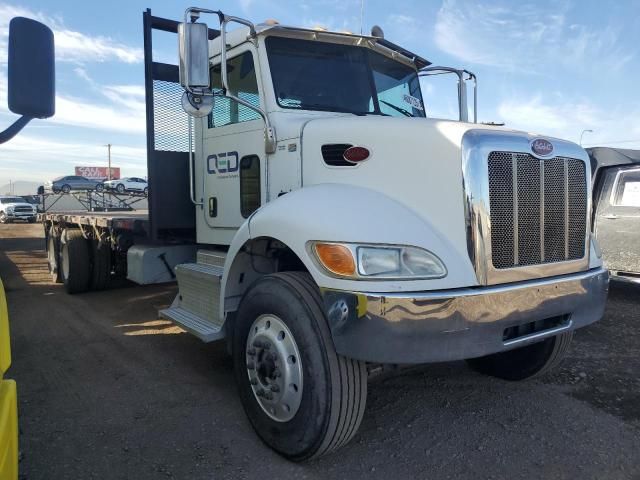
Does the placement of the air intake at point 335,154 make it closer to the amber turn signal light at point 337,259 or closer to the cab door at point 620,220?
the amber turn signal light at point 337,259

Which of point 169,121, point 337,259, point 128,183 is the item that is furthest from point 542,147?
point 128,183

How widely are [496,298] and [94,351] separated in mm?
3987

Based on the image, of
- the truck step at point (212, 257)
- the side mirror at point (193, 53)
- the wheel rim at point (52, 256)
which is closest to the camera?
the side mirror at point (193, 53)

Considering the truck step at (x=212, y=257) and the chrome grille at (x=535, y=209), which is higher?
the chrome grille at (x=535, y=209)

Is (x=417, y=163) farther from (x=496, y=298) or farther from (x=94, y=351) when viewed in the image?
A: (x=94, y=351)

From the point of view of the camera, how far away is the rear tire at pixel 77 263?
297 inches

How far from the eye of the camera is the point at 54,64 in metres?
2.12

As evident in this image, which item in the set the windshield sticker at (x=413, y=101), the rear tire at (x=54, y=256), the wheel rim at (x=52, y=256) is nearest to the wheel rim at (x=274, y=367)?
the windshield sticker at (x=413, y=101)

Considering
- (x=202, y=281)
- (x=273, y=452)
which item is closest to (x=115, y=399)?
(x=202, y=281)

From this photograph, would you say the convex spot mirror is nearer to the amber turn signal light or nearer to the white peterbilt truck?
the white peterbilt truck

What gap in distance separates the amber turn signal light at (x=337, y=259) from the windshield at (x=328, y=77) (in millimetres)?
1521

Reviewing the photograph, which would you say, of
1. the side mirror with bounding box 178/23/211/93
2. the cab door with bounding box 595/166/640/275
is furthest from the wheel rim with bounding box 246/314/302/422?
the cab door with bounding box 595/166/640/275

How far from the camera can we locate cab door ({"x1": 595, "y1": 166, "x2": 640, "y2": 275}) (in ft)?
22.5

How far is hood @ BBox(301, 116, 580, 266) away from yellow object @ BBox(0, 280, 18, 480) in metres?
1.69
